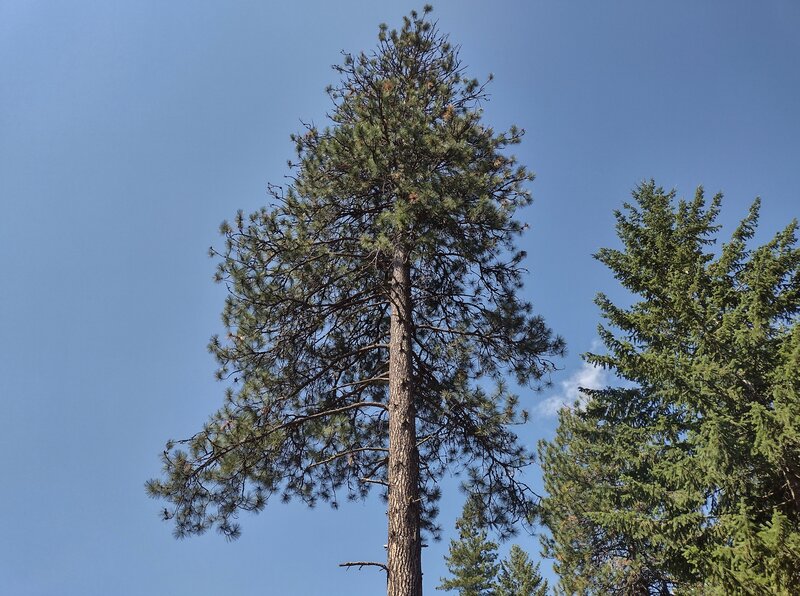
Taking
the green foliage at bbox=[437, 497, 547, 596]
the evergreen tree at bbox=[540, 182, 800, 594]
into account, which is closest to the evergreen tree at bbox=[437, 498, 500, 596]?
the green foliage at bbox=[437, 497, 547, 596]

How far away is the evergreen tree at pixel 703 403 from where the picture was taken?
21.5ft

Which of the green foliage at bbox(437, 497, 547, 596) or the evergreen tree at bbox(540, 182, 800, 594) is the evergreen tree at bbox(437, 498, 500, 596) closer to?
the green foliage at bbox(437, 497, 547, 596)

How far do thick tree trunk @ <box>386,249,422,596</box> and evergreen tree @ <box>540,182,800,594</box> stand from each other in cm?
318

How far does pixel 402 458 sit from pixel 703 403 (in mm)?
4817

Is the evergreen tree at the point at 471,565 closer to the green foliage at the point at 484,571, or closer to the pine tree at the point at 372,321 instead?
the green foliage at the point at 484,571

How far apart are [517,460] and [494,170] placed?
4.88 meters

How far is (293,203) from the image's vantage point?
7848 mm

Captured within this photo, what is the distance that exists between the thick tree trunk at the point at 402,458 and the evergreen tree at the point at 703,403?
10.4ft

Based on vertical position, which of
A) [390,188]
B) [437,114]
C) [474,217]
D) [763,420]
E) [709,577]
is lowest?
[709,577]

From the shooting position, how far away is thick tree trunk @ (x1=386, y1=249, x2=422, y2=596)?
516 cm

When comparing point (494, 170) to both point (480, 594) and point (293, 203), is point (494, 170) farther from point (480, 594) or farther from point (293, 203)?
point (480, 594)

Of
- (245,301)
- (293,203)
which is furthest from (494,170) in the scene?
(245,301)

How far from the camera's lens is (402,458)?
5910mm

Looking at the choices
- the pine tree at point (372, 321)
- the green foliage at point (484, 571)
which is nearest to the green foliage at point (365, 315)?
the pine tree at point (372, 321)
